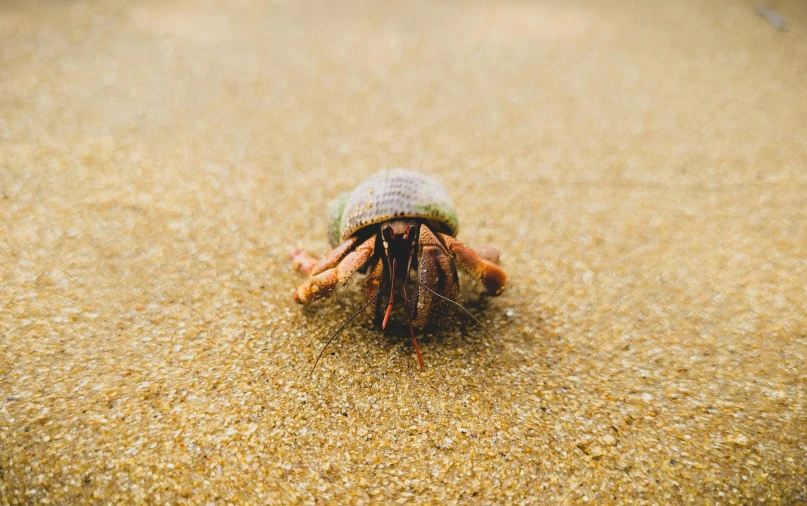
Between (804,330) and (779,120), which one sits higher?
(779,120)

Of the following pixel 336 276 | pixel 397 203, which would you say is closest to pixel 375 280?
pixel 336 276

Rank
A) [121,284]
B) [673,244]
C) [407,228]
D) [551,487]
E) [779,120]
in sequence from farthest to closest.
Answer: [779,120], [673,244], [121,284], [407,228], [551,487]

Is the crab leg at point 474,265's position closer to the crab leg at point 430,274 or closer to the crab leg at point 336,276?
the crab leg at point 430,274

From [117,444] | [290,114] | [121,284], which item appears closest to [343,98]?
[290,114]

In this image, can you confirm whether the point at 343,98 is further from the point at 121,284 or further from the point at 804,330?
the point at 804,330

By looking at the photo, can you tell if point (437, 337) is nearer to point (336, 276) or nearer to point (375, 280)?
point (375, 280)

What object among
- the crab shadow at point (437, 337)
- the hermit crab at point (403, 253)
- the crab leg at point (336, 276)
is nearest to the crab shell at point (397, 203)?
the hermit crab at point (403, 253)

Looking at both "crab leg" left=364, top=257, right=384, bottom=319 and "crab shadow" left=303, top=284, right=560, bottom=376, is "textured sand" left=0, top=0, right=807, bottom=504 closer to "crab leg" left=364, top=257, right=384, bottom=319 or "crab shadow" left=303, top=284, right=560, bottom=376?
"crab shadow" left=303, top=284, right=560, bottom=376
